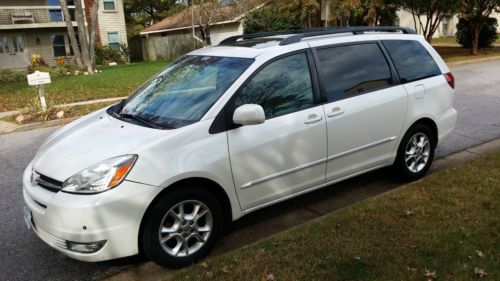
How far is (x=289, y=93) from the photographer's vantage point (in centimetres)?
411

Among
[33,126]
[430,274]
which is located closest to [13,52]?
[33,126]

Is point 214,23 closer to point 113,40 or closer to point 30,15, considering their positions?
point 113,40

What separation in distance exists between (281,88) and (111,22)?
32.8 metres

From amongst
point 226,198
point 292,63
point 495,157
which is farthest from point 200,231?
point 495,157

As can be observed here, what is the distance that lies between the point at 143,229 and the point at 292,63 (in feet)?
6.41

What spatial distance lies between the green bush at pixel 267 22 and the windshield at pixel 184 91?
65.2 feet

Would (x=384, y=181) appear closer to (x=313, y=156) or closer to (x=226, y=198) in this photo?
(x=313, y=156)

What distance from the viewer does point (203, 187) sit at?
11.9ft

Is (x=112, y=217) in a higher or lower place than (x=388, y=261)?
higher

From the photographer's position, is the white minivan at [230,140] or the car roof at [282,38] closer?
the white minivan at [230,140]

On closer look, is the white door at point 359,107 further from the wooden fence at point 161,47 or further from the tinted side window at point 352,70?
the wooden fence at point 161,47

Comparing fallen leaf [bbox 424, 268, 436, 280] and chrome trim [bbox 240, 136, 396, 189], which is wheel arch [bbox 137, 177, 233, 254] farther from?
fallen leaf [bbox 424, 268, 436, 280]

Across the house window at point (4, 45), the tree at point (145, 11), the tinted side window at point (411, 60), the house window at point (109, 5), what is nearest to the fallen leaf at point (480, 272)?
the tinted side window at point (411, 60)

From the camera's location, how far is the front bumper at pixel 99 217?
3.18m
